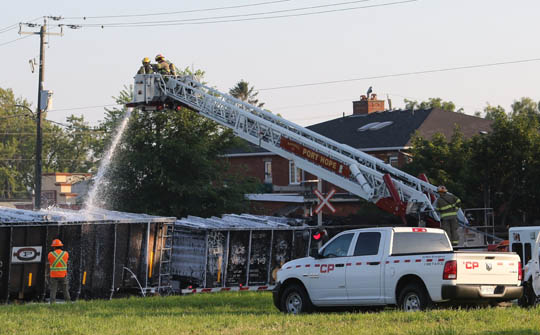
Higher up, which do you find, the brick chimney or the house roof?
the brick chimney

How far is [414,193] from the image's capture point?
84.0 ft

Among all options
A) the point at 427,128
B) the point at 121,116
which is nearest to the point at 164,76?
the point at 121,116

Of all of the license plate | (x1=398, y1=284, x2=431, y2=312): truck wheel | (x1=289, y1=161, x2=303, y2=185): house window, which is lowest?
(x1=398, y1=284, x2=431, y2=312): truck wheel

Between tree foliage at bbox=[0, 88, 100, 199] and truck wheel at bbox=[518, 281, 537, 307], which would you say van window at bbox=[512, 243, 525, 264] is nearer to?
truck wheel at bbox=[518, 281, 537, 307]

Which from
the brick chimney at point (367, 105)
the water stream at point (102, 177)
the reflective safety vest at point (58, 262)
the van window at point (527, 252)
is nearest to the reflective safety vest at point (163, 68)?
the reflective safety vest at point (58, 262)

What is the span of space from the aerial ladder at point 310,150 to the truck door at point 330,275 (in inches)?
355

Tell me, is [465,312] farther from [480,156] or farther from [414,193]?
[480,156]

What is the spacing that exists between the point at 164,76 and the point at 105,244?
7656 mm

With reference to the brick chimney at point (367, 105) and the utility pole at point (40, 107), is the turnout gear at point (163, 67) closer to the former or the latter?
the utility pole at point (40, 107)

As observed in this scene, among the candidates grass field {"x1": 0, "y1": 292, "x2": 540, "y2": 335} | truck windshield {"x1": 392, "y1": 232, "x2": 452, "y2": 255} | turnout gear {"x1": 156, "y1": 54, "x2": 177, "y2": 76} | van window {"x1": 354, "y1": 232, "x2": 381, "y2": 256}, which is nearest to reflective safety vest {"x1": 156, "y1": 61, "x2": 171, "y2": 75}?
turnout gear {"x1": 156, "y1": 54, "x2": 177, "y2": 76}

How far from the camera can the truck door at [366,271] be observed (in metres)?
15.8

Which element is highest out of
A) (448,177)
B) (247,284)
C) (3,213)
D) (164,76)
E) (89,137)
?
(89,137)

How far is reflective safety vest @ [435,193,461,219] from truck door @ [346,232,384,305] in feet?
24.1

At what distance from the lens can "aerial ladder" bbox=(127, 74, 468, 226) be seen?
2566 cm
